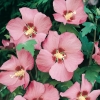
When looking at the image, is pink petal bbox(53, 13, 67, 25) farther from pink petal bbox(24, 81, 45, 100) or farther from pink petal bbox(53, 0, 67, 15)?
pink petal bbox(24, 81, 45, 100)

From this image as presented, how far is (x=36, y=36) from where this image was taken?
103 centimetres

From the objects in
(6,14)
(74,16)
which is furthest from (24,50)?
(6,14)

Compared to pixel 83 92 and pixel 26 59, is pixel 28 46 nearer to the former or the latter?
pixel 26 59

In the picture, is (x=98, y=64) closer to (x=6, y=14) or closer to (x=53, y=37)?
(x=53, y=37)

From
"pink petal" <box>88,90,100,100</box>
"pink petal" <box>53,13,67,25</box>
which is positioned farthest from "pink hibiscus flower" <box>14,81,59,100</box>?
"pink petal" <box>53,13,67,25</box>

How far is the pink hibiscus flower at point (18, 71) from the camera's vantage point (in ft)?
3.31

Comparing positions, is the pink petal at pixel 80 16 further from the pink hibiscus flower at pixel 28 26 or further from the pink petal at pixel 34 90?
the pink petal at pixel 34 90

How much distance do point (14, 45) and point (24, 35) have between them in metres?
0.05

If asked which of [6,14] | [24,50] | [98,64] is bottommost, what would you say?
[6,14]

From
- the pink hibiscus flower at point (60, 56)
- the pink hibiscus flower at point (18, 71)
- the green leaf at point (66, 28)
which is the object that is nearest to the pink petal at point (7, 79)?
the pink hibiscus flower at point (18, 71)

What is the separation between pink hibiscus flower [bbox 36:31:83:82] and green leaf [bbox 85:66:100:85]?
0.07 meters

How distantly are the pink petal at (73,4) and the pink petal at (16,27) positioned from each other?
17cm

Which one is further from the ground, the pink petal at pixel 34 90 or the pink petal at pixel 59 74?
the pink petal at pixel 59 74

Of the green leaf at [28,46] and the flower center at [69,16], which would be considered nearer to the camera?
the green leaf at [28,46]
